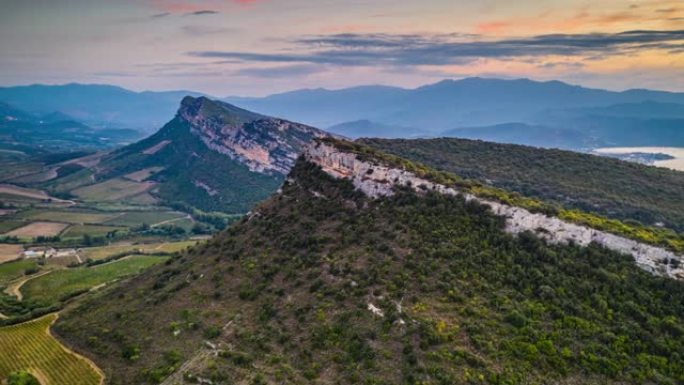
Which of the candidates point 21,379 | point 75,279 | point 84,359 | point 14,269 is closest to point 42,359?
point 21,379

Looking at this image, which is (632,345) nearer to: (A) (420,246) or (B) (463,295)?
(B) (463,295)

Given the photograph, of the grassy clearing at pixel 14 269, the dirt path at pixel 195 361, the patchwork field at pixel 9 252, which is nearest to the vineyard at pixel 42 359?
the dirt path at pixel 195 361

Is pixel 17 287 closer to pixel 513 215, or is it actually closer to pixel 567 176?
pixel 513 215

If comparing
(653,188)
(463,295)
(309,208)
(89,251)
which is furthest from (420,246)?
(89,251)

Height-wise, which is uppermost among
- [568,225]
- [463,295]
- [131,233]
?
[568,225]

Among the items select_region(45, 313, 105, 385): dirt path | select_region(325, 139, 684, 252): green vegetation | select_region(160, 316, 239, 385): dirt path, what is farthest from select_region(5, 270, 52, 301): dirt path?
select_region(325, 139, 684, 252): green vegetation

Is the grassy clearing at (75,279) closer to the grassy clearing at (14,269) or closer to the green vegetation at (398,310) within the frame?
the grassy clearing at (14,269)
